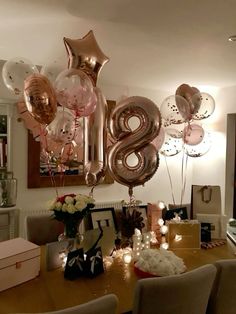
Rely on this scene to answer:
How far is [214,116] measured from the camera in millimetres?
4609

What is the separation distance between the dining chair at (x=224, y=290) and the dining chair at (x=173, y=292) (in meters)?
0.14

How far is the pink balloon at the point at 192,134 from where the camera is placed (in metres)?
2.98

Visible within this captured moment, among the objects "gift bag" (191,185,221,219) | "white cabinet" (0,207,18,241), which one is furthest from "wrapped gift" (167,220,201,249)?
"white cabinet" (0,207,18,241)

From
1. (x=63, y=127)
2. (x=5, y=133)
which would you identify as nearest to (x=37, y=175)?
(x=5, y=133)

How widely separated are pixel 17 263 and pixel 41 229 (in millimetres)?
1009

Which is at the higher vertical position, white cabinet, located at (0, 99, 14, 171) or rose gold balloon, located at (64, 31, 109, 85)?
rose gold balloon, located at (64, 31, 109, 85)

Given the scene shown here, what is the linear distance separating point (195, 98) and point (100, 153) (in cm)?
108

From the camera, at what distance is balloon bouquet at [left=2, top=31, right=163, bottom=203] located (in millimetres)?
1997

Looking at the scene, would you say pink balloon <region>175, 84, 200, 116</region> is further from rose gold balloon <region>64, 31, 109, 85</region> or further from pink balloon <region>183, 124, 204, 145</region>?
rose gold balloon <region>64, 31, 109, 85</region>

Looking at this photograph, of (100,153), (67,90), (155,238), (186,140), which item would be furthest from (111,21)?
(155,238)

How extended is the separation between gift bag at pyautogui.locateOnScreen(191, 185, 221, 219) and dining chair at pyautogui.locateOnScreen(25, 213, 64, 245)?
3.84ft

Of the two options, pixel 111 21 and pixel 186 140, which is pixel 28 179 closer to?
pixel 186 140

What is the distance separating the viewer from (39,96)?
6.44ft

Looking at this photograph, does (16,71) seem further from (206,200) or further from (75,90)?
(206,200)
